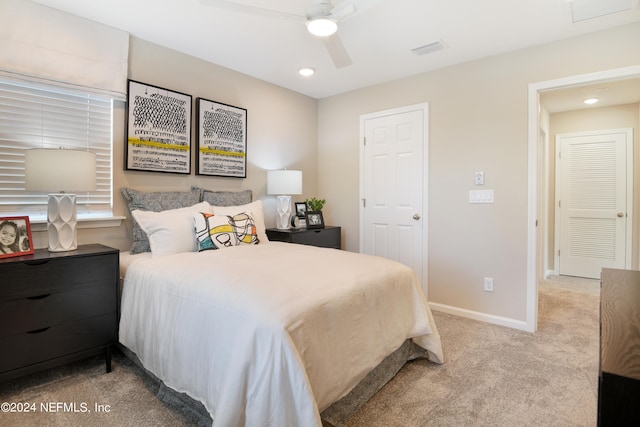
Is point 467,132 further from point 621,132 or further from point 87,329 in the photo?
point 87,329

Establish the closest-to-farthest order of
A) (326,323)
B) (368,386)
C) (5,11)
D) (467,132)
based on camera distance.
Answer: (326,323) < (368,386) < (5,11) < (467,132)

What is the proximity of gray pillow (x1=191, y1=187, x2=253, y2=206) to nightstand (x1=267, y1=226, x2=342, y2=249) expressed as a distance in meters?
0.44

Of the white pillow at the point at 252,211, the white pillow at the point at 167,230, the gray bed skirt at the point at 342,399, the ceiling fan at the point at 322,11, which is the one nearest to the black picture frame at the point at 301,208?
the white pillow at the point at 252,211

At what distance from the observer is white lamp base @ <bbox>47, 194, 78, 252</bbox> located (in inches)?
83.0

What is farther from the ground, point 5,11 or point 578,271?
point 5,11

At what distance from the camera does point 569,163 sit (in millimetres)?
4789

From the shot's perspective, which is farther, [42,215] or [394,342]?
[42,215]

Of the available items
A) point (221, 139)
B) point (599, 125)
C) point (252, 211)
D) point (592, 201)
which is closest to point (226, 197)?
point (252, 211)

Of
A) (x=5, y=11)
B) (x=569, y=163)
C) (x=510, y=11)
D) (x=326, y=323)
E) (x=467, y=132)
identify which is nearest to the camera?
(x=326, y=323)

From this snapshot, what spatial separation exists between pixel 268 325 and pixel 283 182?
2389 millimetres

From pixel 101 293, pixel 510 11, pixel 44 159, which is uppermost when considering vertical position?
pixel 510 11

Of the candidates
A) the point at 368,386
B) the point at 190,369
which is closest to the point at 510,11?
the point at 368,386

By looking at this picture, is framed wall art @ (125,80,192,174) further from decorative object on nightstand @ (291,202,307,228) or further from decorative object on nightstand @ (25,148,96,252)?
decorative object on nightstand @ (291,202,307,228)

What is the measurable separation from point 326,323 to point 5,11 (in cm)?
275
